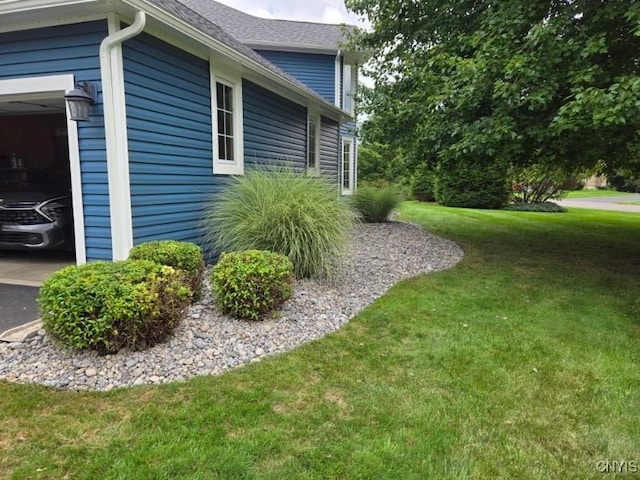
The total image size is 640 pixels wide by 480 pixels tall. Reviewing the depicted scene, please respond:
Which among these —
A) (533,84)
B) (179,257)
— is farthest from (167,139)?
(533,84)

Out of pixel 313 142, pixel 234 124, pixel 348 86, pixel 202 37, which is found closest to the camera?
pixel 202 37

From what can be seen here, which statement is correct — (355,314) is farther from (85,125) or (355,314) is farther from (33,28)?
(33,28)

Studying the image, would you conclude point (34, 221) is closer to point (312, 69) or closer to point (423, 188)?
point (312, 69)

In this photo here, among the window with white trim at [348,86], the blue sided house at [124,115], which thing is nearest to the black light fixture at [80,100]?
the blue sided house at [124,115]

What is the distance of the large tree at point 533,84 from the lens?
4.27m

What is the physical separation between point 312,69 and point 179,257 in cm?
964

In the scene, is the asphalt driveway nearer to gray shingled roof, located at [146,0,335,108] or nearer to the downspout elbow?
the downspout elbow

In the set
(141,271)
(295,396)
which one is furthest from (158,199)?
(295,396)

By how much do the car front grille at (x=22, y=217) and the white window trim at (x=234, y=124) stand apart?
85.3 inches

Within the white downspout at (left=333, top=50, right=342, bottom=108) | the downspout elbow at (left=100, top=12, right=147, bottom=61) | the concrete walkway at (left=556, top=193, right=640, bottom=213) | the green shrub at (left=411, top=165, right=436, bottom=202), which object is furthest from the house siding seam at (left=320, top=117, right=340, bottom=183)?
the concrete walkway at (left=556, top=193, right=640, bottom=213)

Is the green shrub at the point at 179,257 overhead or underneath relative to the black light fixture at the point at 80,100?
underneath

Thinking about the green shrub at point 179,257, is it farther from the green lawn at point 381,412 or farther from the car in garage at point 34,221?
the car in garage at point 34,221

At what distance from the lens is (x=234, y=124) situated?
243 inches

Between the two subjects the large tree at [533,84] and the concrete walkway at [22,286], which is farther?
the large tree at [533,84]
